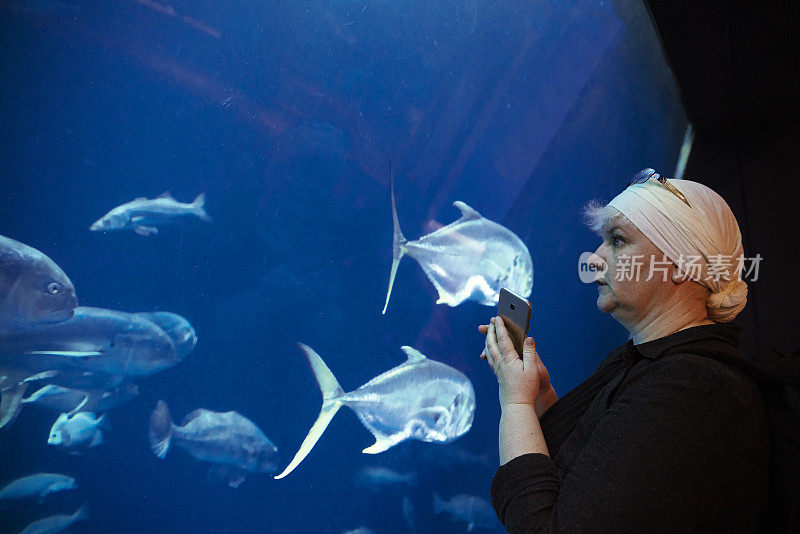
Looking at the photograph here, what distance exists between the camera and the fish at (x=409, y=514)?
2.03 meters

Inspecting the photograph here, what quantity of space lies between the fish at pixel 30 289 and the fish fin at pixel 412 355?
3.67 feet

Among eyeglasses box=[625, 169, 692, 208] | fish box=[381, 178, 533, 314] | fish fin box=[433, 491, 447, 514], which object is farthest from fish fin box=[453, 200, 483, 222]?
fish fin box=[433, 491, 447, 514]

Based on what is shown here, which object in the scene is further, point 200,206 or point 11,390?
point 200,206

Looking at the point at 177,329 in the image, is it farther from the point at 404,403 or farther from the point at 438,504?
the point at 438,504

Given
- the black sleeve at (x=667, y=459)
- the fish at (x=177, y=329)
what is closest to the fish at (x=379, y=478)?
the fish at (x=177, y=329)

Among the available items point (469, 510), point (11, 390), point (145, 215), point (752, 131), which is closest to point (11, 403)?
point (11, 390)

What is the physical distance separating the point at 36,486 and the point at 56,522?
0.38ft

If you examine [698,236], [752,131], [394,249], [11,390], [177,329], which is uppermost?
[752,131]

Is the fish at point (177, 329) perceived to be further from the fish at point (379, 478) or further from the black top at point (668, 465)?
the black top at point (668, 465)

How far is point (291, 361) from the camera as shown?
161 centimetres

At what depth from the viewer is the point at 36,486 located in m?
1.15

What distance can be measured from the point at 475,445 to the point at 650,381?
1.38 meters

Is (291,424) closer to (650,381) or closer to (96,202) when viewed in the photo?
(96,202)

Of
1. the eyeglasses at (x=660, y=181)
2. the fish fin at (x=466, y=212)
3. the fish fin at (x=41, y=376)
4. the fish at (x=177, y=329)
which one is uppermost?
the eyeglasses at (x=660, y=181)
